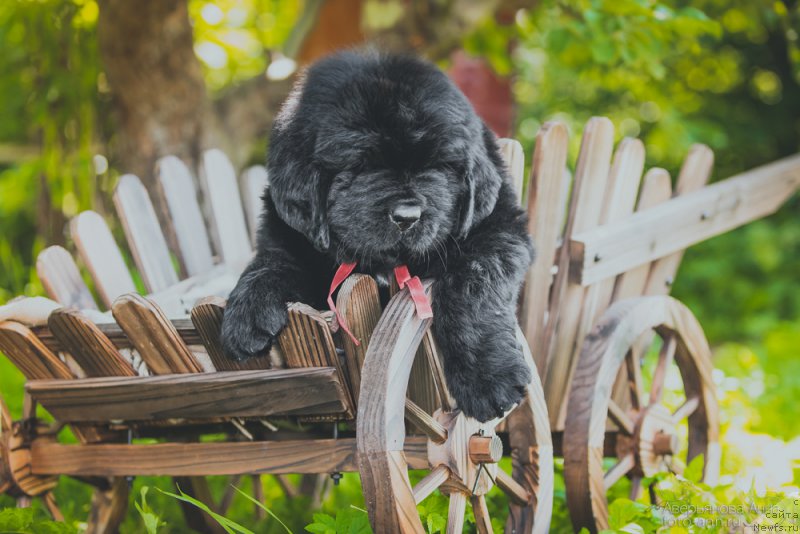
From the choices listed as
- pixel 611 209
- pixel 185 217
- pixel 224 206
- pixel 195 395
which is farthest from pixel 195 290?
pixel 611 209

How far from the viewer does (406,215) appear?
2.13 m

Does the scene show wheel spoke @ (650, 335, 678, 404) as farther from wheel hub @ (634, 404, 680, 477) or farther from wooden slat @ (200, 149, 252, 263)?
wooden slat @ (200, 149, 252, 263)

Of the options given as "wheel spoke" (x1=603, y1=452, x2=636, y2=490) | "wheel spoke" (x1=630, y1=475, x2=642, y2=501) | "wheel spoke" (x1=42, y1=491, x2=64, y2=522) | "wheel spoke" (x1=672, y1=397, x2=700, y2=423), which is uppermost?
"wheel spoke" (x1=42, y1=491, x2=64, y2=522)

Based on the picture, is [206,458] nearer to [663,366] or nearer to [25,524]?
[25,524]

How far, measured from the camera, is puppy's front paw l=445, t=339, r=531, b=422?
6.97ft

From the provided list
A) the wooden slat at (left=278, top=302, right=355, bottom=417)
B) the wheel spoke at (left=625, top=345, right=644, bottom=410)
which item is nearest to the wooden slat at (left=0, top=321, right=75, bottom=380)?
the wooden slat at (left=278, top=302, right=355, bottom=417)

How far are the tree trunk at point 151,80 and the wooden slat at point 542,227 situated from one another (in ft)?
10.7

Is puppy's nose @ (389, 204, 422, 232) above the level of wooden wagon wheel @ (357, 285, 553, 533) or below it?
above

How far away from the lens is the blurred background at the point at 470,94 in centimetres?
436

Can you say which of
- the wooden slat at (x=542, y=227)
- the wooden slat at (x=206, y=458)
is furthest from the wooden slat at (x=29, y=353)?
the wooden slat at (x=542, y=227)

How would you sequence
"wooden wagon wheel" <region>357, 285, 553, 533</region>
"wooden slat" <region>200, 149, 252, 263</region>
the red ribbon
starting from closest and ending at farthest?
1. "wooden wagon wheel" <region>357, 285, 553, 533</region>
2. the red ribbon
3. "wooden slat" <region>200, 149, 252, 263</region>

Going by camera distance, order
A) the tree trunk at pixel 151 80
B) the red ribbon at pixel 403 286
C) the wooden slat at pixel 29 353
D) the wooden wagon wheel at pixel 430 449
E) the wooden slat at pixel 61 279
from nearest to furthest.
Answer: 1. the wooden wagon wheel at pixel 430 449
2. the red ribbon at pixel 403 286
3. the wooden slat at pixel 29 353
4. the wooden slat at pixel 61 279
5. the tree trunk at pixel 151 80

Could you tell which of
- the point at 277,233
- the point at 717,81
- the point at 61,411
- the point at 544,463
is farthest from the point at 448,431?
the point at 717,81

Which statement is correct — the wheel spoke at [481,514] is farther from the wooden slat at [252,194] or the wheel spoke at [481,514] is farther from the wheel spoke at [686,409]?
the wooden slat at [252,194]
